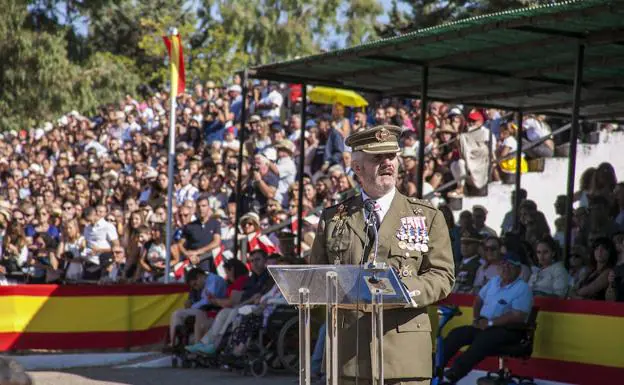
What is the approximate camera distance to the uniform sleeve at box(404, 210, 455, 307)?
246 inches

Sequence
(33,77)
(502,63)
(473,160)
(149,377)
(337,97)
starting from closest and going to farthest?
(149,377) → (502,63) → (473,160) → (337,97) → (33,77)

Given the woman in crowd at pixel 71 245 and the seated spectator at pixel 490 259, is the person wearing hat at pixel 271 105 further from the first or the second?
the seated spectator at pixel 490 259

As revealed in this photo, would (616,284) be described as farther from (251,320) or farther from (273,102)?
(273,102)

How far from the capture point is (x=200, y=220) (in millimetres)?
19000

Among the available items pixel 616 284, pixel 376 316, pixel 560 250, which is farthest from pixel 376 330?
pixel 560 250

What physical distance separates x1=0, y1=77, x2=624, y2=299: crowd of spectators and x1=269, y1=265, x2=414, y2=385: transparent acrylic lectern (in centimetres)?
614

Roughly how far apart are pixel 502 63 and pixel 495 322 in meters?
3.50

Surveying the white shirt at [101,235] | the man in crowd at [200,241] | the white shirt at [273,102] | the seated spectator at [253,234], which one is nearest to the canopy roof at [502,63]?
the seated spectator at [253,234]

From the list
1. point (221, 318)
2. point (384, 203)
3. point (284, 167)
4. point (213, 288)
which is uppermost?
A: point (284, 167)

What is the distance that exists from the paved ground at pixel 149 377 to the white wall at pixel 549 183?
627 centimetres

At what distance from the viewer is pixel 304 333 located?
6137 mm

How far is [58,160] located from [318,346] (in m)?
17.9

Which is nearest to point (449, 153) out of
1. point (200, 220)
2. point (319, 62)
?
point (200, 220)

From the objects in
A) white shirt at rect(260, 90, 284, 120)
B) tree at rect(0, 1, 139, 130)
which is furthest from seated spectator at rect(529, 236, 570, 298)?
tree at rect(0, 1, 139, 130)
